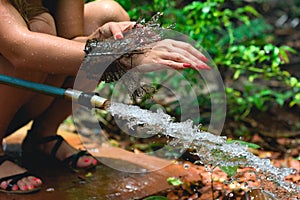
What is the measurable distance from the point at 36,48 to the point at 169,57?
1.37 feet

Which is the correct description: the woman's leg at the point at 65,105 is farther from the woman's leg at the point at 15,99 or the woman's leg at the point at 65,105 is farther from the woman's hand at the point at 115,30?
the woman's hand at the point at 115,30

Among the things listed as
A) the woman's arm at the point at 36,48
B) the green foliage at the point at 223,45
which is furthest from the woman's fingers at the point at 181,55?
the green foliage at the point at 223,45

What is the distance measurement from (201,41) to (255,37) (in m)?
1.14

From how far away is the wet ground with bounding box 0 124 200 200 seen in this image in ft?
5.87

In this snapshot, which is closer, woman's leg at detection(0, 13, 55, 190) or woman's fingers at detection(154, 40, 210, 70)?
woman's fingers at detection(154, 40, 210, 70)

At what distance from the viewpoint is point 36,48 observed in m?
1.51

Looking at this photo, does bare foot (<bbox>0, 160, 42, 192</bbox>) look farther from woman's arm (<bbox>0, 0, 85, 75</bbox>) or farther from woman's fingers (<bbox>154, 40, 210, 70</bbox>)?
woman's fingers (<bbox>154, 40, 210, 70</bbox>)

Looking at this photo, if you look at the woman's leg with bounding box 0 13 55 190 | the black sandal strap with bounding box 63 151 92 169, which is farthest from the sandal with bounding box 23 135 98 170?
the woman's leg with bounding box 0 13 55 190

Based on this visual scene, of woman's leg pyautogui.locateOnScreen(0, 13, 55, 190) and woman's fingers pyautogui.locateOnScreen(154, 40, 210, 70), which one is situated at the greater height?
woman's fingers pyautogui.locateOnScreen(154, 40, 210, 70)

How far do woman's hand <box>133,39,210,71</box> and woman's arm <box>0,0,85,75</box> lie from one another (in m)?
0.20

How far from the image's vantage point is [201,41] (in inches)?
108

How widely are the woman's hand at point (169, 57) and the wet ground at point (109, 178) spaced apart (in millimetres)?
568

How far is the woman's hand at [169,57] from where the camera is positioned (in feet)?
4.56

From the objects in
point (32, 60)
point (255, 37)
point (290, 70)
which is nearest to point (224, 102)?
point (255, 37)
